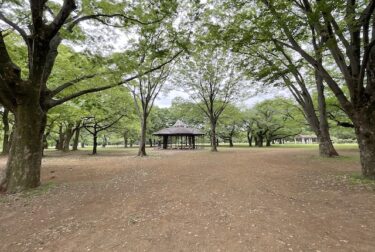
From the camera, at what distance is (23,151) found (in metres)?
6.05

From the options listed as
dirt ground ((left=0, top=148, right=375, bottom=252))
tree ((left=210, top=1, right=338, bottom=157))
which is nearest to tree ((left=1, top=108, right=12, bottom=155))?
dirt ground ((left=0, top=148, right=375, bottom=252))

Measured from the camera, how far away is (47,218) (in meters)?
4.26

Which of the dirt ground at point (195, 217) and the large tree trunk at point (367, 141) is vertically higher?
the large tree trunk at point (367, 141)

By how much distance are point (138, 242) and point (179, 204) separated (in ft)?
5.63

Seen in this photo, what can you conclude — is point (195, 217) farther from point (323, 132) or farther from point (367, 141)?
point (323, 132)

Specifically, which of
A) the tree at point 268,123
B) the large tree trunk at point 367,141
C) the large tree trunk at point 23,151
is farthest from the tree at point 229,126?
the large tree trunk at point 23,151

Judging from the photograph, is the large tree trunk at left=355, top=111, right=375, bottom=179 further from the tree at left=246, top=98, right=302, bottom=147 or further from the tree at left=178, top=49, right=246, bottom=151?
A: the tree at left=246, top=98, right=302, bottom=147

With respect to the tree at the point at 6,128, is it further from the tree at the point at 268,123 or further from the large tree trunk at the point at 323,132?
the tree at the point at 268,123

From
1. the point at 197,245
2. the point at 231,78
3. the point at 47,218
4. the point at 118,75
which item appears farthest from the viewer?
the point at 231,78

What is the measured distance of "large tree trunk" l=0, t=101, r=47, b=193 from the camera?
6023mm

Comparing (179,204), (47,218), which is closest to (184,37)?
(179,204)

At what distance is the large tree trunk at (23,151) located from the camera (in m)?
6.02

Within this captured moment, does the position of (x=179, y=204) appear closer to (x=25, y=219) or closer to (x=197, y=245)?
(x=197, y=245)

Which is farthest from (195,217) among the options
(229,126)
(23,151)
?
(229,126)
